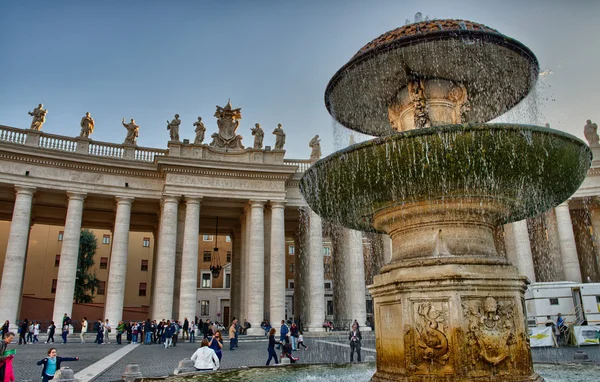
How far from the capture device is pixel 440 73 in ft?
22.4

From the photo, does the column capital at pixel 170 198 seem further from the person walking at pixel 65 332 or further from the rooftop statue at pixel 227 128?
the person walking at pixel 65 332

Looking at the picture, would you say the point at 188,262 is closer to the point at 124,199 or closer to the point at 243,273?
the point at 243,273

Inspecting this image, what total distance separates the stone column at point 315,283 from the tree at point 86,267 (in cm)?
2594

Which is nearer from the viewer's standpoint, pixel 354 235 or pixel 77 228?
pixel 77 228

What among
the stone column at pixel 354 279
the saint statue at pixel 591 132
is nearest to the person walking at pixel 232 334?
the stone column at pixel 354 279

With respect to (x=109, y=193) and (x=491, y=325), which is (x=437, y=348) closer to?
(x=491, y=325)

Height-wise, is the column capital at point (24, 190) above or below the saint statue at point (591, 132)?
below

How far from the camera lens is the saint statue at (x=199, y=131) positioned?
1114 inches

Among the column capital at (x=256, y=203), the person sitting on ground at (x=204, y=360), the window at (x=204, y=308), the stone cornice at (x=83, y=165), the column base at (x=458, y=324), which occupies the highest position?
the stone cornice at (x=83, y=165)

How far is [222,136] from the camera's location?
96.5ft

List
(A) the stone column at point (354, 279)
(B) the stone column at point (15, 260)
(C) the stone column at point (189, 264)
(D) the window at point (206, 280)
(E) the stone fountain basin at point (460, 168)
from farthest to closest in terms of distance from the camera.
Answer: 1. (D) the window at point (206, 280)
2. (A) the stone column at point (354, 279)
3. (C) the stone column at point (189, 264)
4. (B) the stone column at point (15, 260)
5. (E) the stone fountain basin at point (460, 168)

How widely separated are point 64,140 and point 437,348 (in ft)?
86.7

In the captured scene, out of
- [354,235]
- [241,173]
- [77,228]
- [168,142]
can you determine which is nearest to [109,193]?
[77,228]

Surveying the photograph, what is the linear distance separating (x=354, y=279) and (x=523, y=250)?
387 inches
